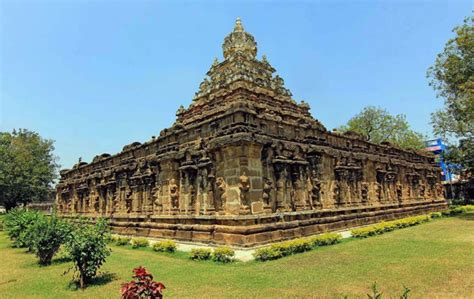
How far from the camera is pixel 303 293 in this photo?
5539 mm

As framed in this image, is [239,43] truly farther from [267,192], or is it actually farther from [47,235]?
[47,235]

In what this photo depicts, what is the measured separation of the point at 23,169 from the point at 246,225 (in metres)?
37.6

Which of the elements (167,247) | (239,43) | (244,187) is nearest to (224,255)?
(244,187)

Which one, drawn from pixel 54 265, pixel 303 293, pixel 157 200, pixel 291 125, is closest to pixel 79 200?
pixel 157 200

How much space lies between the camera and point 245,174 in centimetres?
1036

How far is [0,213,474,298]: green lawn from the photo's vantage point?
5.73 m

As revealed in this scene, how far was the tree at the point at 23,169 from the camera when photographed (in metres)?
36.4

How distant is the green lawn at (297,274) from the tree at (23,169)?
32257 mm

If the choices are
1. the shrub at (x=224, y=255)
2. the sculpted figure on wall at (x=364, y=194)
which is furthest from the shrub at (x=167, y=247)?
the sculpted figure on wall at (x=364, y=194)

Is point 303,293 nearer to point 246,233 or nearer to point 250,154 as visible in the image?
point 246,233

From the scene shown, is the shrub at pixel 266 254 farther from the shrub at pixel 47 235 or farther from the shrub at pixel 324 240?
the shrub at pixel 47 235

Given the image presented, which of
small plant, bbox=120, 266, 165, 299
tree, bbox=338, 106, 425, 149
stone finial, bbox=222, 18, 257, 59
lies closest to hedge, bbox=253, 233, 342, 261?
small plant, bbox=120, 266, 165, 299

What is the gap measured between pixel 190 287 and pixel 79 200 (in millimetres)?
20953

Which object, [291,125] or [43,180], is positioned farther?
[43,180]
